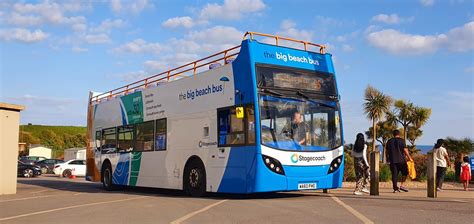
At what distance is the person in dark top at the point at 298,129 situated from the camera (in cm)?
1167

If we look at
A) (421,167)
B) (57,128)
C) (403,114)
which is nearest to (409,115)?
(403,114)

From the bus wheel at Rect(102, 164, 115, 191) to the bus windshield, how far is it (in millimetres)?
9112

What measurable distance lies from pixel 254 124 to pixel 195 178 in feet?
9.63

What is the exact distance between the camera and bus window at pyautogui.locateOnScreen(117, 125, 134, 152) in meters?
17.1

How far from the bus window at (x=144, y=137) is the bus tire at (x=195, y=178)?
7.74 ft

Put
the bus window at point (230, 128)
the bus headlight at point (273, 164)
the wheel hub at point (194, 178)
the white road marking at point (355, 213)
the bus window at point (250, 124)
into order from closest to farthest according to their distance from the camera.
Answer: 1. the white road marking at point (355, 213)
2. the bus headlight at point (273, 164)
3. the bus window at point (250, 124)
4. the bus window at point (230, 128)
5. the wheel hub at point (194, 178)

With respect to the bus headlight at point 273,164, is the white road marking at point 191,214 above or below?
below

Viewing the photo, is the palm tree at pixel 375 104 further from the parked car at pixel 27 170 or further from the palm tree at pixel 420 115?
the parked car at pixel 27 170

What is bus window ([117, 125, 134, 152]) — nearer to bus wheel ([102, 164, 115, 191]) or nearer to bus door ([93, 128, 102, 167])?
bus wheel ([102, 164, 115, 191])

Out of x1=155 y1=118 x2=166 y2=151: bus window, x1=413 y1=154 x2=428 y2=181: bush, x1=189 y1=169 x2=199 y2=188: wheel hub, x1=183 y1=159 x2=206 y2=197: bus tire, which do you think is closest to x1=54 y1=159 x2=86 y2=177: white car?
x1=155 y1=118 x2=166 y2=151: bus window

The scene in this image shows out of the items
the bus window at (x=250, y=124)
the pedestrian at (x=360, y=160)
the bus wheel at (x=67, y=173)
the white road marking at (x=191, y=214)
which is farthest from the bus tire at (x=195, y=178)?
the bus wheel at (x=67, y=173)

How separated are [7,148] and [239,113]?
9.58 meters

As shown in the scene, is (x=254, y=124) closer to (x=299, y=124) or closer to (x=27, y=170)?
(x=299, y=124)

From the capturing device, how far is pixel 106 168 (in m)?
19.0
